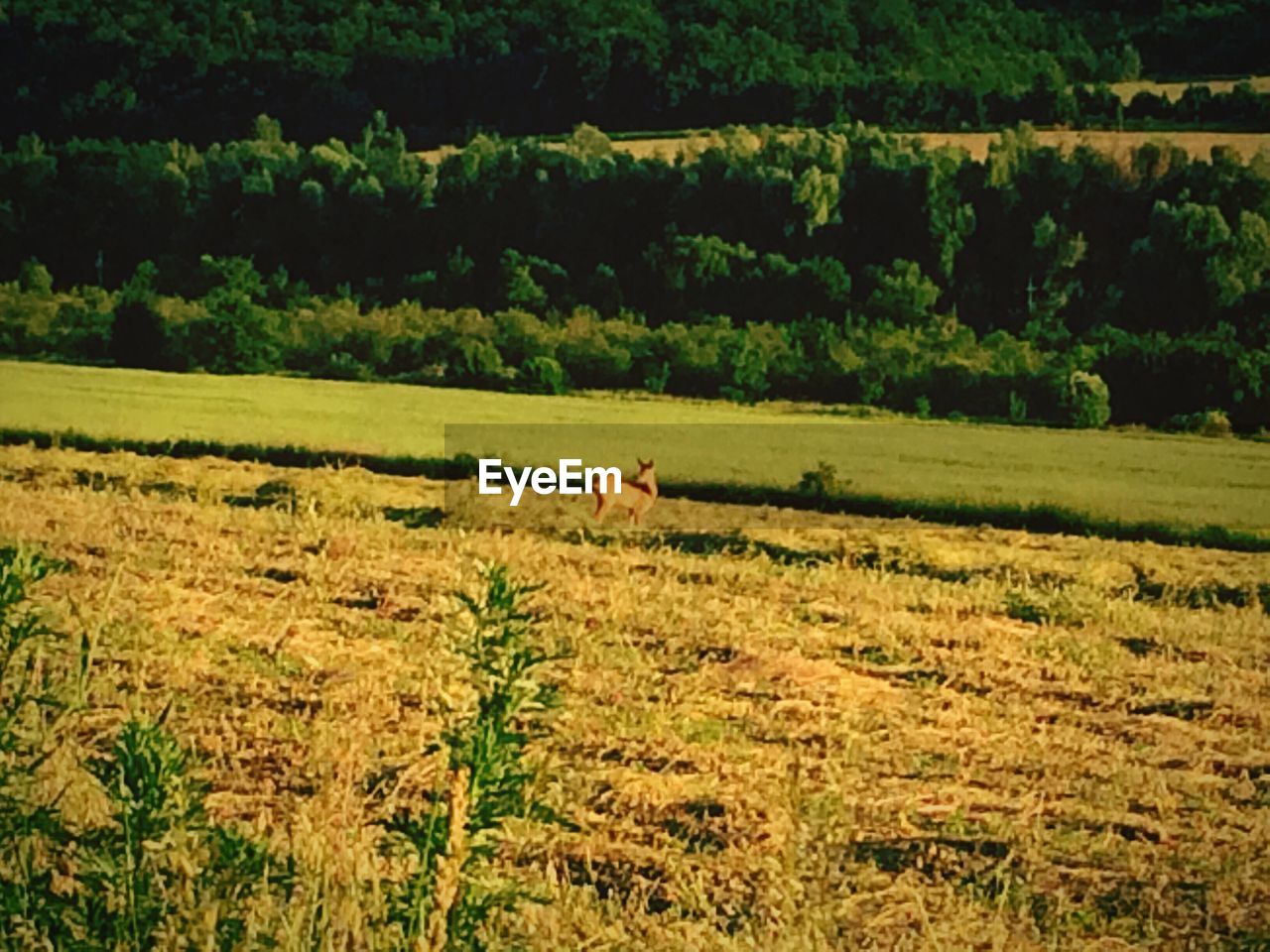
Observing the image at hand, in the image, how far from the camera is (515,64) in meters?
21.7

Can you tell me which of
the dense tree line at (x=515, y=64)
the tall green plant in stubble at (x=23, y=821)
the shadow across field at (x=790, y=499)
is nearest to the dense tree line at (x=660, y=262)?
the dense tree line at (x=515, y=64)

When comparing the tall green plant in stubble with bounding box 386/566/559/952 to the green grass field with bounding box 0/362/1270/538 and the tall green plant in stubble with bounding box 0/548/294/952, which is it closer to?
the tall green plant in stubble with bounding box 0/548/294/952

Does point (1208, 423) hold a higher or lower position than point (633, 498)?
higher

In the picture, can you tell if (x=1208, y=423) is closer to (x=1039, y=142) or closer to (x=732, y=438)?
(x=1039, y=142)

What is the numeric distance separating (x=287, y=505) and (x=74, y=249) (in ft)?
33.8

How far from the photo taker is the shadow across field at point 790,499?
15352mm

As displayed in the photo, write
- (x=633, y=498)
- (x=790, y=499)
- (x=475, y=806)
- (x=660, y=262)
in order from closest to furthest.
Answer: (x=475, y=806), (x=633, y=498), (x=790, y=499), (x=660, y=262)

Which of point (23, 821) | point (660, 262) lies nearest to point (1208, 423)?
point (660, 262)

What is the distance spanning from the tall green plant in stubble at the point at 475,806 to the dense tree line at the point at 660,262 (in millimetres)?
14627

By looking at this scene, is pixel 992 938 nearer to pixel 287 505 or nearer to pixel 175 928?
pixel 175 928

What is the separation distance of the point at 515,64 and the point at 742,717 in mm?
15648

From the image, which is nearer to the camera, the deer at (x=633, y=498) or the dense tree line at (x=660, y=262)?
the deer at (x=633, y=498)

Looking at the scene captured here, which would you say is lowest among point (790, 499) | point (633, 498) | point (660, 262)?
point (790, 499)

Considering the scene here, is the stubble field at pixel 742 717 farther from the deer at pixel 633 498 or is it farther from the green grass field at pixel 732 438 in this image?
the green grass field at pixel 732 438
